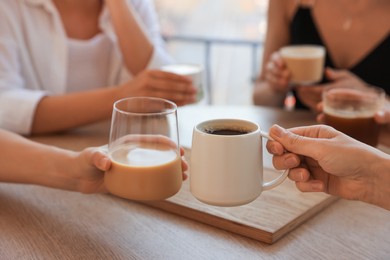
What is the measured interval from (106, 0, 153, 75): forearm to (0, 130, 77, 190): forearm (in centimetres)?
71

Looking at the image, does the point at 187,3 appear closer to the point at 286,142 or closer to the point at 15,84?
the point at 15,84

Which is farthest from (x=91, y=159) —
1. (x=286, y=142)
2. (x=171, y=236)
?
(x=286, y=142)

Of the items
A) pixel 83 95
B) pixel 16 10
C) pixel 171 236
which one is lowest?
pixel 171 236

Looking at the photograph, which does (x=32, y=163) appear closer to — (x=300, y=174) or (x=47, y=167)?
(x=47, y=167)

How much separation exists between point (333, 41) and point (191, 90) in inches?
29.6

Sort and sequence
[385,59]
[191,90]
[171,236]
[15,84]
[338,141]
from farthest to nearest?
[385,59]
[15,84]
[191,90]
[171,236]
[338,141]

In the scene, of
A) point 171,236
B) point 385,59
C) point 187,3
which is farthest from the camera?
point 187,3

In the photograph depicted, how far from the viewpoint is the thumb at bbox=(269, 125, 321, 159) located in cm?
82

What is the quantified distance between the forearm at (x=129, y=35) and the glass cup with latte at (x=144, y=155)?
0.87m

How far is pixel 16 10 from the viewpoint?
1.57 m

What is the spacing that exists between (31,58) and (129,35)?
0.33 metres

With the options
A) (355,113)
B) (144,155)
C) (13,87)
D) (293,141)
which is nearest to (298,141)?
(293,141)

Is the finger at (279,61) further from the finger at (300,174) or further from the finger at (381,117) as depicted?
the finger at (300,174)

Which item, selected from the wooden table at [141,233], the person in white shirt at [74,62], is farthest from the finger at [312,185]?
the person in white shirt at [74,62]
